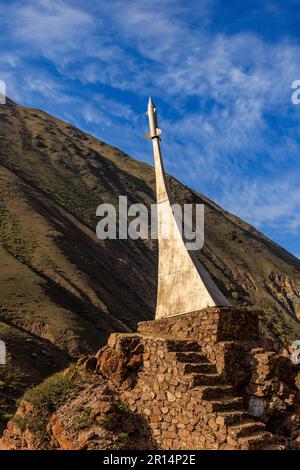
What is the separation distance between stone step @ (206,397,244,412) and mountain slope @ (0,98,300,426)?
12.3 metres

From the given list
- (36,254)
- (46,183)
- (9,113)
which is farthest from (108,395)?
(9,113)

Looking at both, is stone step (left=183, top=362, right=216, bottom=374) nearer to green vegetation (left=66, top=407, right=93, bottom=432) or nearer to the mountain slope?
green vegetation (left=66, top=407, right=93, bottom=432)

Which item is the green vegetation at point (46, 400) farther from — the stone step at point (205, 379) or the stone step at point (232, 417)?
the stone step at point (232, 417)

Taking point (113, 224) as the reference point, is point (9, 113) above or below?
above

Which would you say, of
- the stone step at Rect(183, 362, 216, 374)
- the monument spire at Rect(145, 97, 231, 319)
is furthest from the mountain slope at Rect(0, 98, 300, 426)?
the stone step at Rect(183, 362, 216, 374)

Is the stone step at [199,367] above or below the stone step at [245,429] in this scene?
above

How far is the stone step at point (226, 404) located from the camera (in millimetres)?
8391

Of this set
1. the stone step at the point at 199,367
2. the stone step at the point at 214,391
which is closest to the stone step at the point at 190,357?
the stone step at the point at 199,367

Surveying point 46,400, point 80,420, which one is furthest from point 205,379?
point 46,400

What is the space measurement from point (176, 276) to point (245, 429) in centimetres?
477

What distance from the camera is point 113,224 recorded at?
71500 mm

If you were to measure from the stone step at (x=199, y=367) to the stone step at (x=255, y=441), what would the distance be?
5.22 feet
